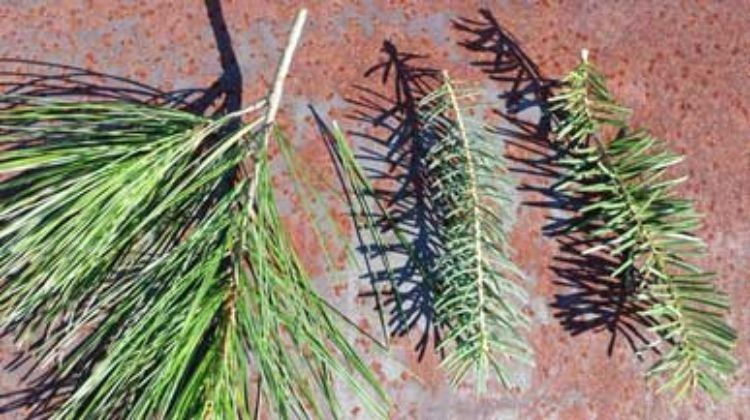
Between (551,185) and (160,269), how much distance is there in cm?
37

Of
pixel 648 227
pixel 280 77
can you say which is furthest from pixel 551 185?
pixel 280 77

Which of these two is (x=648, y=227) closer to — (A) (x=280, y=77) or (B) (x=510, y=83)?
(B) (x=510, y=83)

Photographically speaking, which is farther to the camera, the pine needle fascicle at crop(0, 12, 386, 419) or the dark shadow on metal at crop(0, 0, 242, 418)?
the dark shadow on metal at crop(0, 0, 242, 418)

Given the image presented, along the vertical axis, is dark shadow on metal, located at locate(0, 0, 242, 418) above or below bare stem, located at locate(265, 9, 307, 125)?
below

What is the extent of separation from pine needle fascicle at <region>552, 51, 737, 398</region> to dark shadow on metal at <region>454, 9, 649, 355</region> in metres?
0.01

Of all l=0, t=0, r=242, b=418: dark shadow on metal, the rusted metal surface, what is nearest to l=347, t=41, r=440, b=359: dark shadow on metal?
the rusted metal surface

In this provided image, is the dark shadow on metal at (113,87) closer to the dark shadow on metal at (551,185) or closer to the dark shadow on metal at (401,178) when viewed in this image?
the dark shadow on metal at (401,178)

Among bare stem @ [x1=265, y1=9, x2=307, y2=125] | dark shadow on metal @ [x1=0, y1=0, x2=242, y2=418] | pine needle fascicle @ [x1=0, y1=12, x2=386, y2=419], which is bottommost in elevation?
pine needle fascicle @ [x1=0, y1=12, x2=386, y2=419]

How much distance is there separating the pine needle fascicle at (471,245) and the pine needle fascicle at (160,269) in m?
0.09

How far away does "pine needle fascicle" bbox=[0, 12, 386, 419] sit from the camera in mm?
915

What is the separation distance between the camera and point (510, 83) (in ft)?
3.52

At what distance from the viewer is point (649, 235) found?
1.00 meters

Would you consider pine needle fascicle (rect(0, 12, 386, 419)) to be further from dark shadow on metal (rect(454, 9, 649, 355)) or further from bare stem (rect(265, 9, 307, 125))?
dark shadow on metal (rect(454, 9, 649, 355))

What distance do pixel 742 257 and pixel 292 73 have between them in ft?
1.52
